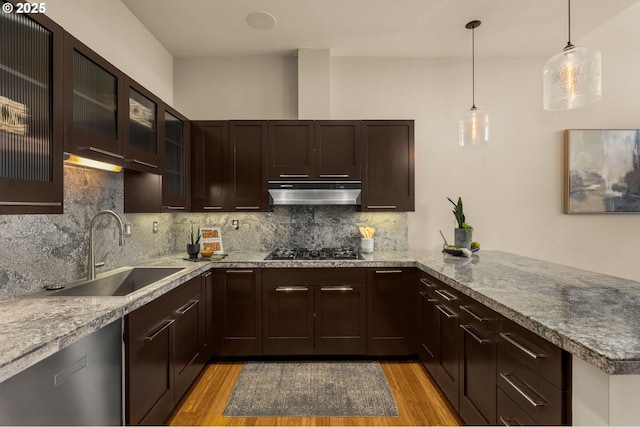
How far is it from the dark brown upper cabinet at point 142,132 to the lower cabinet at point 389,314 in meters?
2.02

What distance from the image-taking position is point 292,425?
6.45ft

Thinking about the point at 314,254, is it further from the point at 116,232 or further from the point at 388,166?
the point at 116,232

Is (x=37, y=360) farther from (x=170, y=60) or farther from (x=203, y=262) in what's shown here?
(x=170, y=60)

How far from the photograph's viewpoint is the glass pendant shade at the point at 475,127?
251 cm

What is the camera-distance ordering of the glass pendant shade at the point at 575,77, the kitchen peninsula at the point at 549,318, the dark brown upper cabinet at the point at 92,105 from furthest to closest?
the glass pendant shade at the point at 575,77 < the dark brown upper cabinet at the point at 92,105 < the kitchen peninsula at the point at 549,318

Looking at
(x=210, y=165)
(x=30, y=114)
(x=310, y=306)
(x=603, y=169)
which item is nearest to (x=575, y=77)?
(x=603, y=169)

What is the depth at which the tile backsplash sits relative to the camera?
63.1 inches

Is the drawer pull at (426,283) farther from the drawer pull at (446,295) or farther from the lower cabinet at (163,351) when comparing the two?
the lower cabinet at (163,351)

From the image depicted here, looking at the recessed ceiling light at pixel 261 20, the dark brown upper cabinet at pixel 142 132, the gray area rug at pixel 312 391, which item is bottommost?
the gray area rug at pixel 312 391

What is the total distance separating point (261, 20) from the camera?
8.77 feet

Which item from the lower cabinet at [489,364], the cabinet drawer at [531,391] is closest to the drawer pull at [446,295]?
the lower cabinet at [489,364]

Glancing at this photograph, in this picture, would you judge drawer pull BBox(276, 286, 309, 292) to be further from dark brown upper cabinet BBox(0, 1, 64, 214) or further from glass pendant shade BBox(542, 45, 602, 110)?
glass pendant shade BBox(542, 45, 602, 110)

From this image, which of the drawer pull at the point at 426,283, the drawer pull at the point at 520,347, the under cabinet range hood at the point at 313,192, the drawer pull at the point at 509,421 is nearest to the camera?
the drawer pull at the point at 520,347

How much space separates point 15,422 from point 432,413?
7.20 feet
